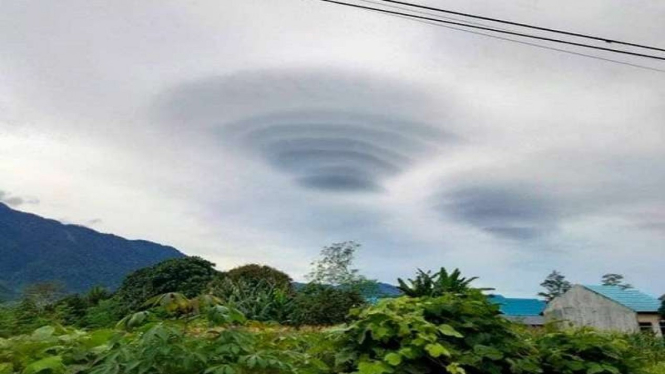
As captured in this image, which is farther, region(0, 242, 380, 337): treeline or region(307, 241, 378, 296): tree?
region(307, 241, 378, 296): tree

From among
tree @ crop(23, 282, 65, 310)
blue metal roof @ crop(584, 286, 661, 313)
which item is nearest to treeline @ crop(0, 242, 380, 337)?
tree @ crop(23, 282, 65, 310)

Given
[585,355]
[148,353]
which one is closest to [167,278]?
[585,355]

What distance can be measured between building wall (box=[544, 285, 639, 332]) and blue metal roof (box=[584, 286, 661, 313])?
0.68 ft

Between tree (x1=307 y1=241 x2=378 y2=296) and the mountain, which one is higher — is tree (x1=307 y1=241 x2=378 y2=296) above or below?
below

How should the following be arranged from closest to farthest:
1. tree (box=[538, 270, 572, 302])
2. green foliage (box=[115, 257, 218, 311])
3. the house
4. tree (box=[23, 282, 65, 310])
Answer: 1. tree (box=[23, 282, 65, 310])
2. green foliage (box=[115, 257, 218, 311])
3. the house
4. tree (box=[538, 270, 572, 302])

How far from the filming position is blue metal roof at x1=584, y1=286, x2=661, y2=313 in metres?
20.7

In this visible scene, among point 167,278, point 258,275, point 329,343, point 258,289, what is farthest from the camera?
point 167,278

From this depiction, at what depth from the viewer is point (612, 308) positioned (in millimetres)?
20844

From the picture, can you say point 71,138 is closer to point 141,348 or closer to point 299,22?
point 299,22

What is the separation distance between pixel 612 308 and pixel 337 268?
1096cm

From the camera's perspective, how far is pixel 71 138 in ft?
20.1

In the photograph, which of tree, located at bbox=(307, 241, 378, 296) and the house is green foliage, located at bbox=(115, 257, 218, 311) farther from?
the house

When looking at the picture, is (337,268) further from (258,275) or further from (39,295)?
(39,295)

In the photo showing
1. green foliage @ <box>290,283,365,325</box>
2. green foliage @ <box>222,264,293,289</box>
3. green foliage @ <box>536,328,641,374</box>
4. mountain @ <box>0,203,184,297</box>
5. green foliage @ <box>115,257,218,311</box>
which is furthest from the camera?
mountain @ <box>0,203,184,297</box>
